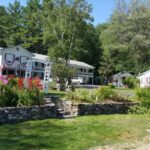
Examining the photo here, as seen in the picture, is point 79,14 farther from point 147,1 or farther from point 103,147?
point 103,147

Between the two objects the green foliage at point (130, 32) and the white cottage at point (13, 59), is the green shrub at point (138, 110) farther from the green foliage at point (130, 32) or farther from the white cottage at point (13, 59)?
the white cottage at point (13, 59)

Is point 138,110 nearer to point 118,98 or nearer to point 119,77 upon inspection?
point 118,98

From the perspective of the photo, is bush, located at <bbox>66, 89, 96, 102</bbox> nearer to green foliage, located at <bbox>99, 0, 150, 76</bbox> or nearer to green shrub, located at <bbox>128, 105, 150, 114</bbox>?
green shrub, located at <bbox>128, 105, 150, 114</bbox>

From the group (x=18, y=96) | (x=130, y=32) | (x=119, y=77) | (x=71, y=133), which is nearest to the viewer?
(x=71, y=133)

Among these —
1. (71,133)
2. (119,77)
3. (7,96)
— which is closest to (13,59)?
(119,77)

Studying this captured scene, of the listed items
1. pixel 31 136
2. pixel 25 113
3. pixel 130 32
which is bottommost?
pixel 31 136

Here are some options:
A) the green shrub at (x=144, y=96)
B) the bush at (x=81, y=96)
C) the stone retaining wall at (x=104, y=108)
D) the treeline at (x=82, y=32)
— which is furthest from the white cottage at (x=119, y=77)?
the bush at (x=81, y=96)

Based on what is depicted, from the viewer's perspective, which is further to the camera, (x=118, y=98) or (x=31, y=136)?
(x=118, y=98)

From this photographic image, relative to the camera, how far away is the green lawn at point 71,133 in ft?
33.9

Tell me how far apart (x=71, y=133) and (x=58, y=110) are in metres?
4.43

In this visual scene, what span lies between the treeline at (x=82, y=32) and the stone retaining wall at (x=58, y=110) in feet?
87.5

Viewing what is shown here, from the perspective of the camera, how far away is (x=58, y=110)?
16.3 meters

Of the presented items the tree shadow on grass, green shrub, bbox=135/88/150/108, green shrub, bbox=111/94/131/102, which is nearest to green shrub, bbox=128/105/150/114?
green shrub, bbox=135/88/150/108

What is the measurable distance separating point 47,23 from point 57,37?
80.3 inches
